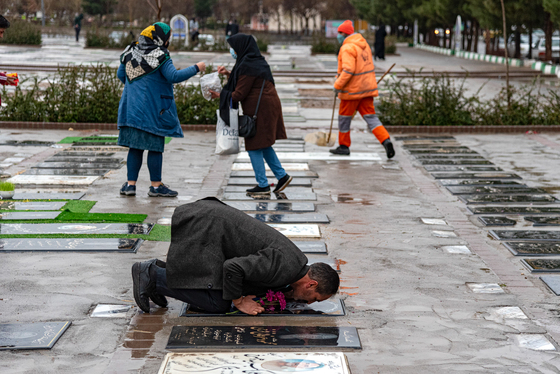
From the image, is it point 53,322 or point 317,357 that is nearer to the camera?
point 317,357

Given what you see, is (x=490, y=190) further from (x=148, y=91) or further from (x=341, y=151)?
(x=148, y=91)

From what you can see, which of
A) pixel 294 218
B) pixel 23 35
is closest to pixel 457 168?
pixel 294 218

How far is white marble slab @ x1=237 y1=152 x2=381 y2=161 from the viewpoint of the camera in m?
10.1

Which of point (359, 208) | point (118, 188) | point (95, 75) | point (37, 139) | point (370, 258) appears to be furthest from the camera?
point (95, 75)

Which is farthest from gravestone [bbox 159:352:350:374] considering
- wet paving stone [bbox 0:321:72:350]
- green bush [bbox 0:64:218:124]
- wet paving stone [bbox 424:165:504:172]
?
green bush [bbox 0:64:218:124]

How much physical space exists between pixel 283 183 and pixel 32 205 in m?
2.63

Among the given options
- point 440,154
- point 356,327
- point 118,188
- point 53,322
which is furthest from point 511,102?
point 53,322

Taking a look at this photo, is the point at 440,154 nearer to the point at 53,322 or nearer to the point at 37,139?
the point at 37,139

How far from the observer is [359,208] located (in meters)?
7.38

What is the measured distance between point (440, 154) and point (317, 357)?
7155mm

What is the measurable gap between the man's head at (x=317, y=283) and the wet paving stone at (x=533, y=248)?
2.30 metres

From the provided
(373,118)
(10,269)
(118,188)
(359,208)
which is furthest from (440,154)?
(10,269)

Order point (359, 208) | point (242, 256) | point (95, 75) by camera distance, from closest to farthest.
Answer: point (242, 256) → point (359, 208) → point (95, 75)

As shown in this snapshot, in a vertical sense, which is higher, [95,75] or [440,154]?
[95,75]
